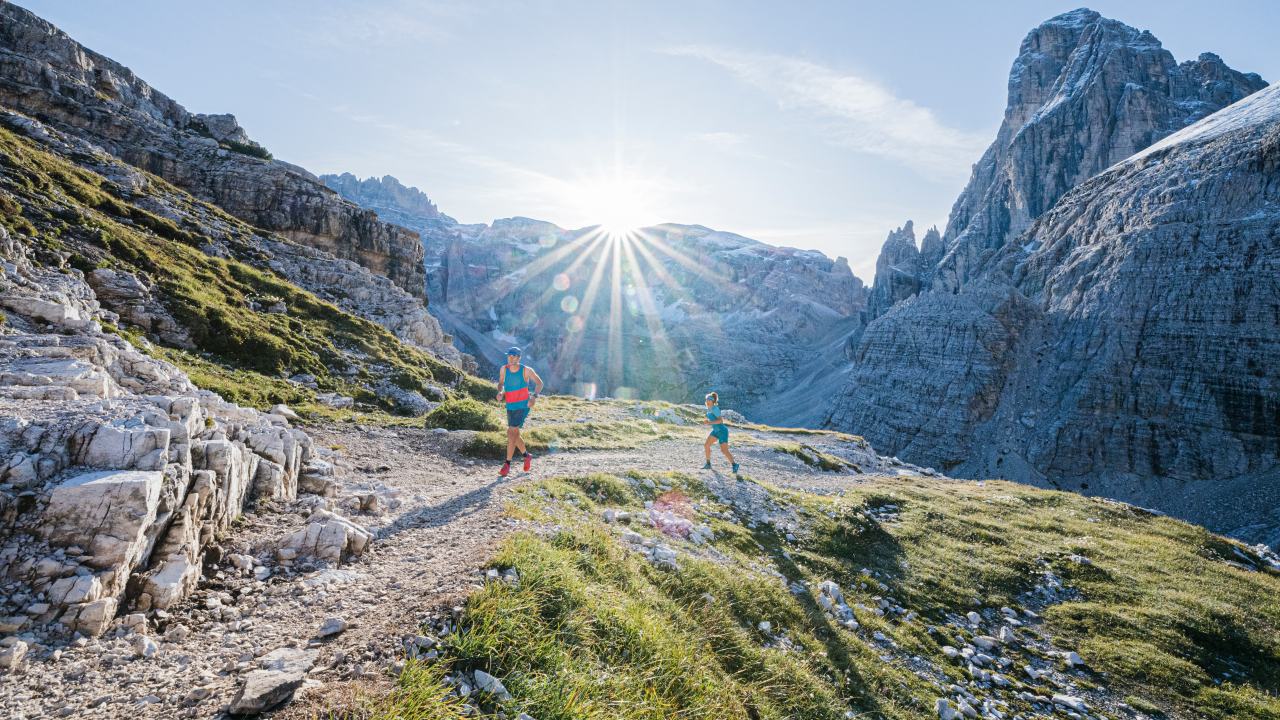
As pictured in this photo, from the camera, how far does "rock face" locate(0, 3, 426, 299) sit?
50250 mm

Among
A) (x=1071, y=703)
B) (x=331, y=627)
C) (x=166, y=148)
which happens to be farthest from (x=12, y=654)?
(x=166, y=148)

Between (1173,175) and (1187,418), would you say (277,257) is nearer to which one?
(1187,418)

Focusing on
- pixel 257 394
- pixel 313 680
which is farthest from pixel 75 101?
pixel 313 680

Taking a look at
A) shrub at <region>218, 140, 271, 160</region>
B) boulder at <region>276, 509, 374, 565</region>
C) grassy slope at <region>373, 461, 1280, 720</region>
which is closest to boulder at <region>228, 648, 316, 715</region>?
grassy slope at <region>373, 461, 1280, 720</region>

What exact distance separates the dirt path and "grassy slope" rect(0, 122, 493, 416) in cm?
1308

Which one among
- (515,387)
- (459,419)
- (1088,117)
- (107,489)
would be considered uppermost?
(1088,117)

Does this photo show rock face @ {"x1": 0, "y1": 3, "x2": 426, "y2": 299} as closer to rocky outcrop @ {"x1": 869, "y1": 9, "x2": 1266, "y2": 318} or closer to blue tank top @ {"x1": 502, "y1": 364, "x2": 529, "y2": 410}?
blue tank top @ {"x1": 502, "y1": 364, "x2": 529, "y2": 410}

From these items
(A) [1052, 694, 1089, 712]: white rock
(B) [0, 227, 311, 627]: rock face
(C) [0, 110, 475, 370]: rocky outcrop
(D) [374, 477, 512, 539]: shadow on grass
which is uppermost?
(C) [0, 110, 475, 370]: rocky outcrop

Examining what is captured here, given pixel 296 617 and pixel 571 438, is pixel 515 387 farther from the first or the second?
pixel 571 438

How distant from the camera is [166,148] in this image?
5819cm

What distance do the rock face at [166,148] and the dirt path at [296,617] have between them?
2614 inches

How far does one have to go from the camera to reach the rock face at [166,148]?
5025cm

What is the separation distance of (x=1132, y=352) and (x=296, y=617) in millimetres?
117295

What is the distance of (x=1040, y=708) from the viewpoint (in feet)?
29.4
